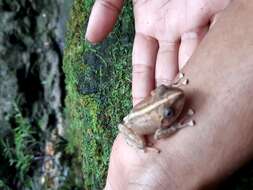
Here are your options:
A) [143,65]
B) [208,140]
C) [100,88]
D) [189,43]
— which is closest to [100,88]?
[100,88]

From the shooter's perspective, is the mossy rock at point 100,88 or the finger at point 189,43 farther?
the mossy rock at point 100,88

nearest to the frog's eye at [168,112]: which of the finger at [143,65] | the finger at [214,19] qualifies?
the finger at [143,65]

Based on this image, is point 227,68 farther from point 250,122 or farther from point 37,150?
point 37,150

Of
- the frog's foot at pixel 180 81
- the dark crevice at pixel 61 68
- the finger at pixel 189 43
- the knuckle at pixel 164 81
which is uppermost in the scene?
the finger at pixel 189 43

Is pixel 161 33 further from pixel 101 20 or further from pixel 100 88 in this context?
pixel 100 88

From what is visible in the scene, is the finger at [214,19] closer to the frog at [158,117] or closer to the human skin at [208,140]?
the human skin at [208,140]

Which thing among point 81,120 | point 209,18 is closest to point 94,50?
point 81,120
